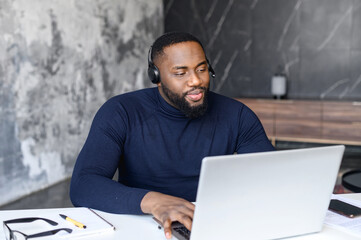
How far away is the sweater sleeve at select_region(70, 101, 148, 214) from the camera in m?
1.29

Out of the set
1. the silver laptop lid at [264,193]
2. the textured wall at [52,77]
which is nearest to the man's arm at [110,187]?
the silver laptop lid at [264,193]

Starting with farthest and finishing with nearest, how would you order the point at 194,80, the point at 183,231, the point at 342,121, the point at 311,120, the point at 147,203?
the point at 311,120
the point at 342,121
the point at 194,80
the point at 147,203
the point at 183,231

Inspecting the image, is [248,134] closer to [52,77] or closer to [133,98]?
[133,98]

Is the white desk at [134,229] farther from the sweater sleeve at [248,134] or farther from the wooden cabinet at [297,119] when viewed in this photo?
the wooden cabinet at [297,119]

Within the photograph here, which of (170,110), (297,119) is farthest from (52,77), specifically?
(297,119)

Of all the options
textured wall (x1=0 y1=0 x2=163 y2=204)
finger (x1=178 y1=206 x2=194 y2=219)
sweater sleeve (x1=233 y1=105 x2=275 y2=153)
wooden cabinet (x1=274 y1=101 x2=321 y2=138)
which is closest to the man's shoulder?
sweater sleeve (x1=233 y1=105 x2=275 y2=153)

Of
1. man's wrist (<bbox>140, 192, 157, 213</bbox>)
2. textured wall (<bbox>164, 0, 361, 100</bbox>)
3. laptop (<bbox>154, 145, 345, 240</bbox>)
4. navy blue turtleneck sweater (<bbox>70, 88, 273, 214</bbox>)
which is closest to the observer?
laptop (<bbox>154, 145, 345, 240</bbox>)

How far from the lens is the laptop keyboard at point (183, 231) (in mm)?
1090

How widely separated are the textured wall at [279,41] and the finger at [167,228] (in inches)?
154

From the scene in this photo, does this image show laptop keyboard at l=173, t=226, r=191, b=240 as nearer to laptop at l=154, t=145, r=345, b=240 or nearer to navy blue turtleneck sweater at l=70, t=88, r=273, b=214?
laptop at l=154, t=145, r=345, b=240

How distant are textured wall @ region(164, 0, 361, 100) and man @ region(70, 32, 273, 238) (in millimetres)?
3199

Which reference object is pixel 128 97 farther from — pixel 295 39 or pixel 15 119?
pixel 295 39

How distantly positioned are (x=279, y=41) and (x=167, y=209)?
157 inches

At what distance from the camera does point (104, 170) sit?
1.47 metres
